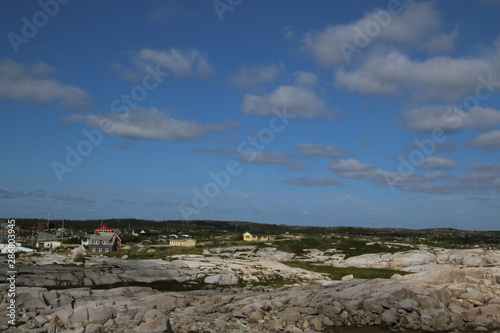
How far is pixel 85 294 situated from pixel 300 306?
27.0 m

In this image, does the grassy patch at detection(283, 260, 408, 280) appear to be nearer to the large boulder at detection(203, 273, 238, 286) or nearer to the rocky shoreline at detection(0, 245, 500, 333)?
the large boulder at detection(203, 273, 238, 286)

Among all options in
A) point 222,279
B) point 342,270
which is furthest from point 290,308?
point 342,270

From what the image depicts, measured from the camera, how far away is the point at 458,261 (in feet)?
283

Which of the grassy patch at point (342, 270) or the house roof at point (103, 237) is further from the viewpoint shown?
the house roof at point (103, 237)

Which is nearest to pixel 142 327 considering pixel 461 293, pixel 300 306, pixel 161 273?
pixel 300 306

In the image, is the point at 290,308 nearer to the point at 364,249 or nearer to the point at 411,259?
the point at 411,259

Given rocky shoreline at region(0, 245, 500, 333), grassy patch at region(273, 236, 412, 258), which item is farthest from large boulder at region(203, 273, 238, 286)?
grassy patch at region(273, 236, 412, 258)

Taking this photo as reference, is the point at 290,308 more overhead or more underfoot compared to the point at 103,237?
more underfoot

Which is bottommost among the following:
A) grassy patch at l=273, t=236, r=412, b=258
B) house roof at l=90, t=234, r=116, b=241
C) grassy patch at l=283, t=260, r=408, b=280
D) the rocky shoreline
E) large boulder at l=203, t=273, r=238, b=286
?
grassy patch at l=283, t=260, r=408, b=280

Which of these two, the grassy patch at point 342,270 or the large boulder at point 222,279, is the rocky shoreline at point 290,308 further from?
the grassy patch at point 342,270

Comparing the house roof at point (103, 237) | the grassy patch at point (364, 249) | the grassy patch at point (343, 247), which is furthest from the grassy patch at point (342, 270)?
the house roof at point (103, 237)

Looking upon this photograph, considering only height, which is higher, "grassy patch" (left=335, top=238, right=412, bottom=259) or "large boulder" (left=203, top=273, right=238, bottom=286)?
"grassy patch" (left=335, top=238, right=412, bottom=259)

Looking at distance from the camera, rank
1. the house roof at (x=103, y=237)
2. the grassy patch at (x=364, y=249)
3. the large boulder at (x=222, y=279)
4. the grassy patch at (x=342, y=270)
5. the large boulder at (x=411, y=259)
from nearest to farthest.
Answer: the large boulder at (x=222, y=279)
the grassy patch at (x=342, y=270)
the large boulder at (x=411, y=259)
the house roof at (x=103, y=237)
the grassy patch at (x=364, y=249)

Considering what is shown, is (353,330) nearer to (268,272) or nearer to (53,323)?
(53,323)
